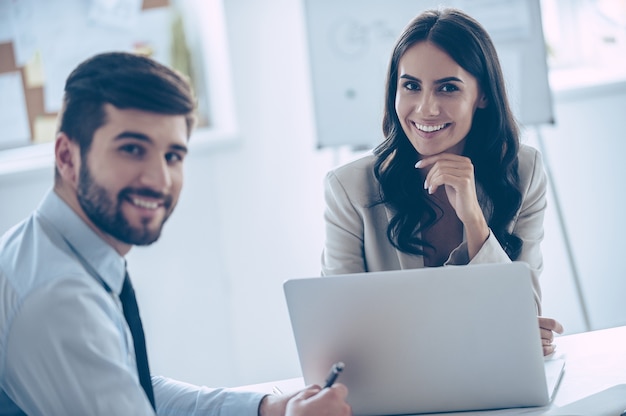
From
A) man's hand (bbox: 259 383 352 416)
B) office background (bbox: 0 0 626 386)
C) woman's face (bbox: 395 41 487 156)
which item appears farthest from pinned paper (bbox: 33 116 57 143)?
man's hand (bbox: 259 383 352 416)

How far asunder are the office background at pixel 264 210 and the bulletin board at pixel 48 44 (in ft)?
1.19

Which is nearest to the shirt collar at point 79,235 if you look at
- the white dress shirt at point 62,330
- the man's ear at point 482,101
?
the white dress shirt at point 62,330

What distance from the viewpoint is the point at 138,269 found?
3508 mm

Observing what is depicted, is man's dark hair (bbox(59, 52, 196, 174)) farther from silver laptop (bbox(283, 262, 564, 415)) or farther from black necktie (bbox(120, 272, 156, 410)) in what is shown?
silver laptop (bbox(283, 262, 564, 415))

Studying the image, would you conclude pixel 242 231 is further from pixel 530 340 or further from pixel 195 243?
pixel 530 340

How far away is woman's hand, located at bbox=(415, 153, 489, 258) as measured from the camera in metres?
1.86

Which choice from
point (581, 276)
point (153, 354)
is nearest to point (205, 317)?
point (153, 354)

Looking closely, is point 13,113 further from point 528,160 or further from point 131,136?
point 131,136

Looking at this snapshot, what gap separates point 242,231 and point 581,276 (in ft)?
5.18

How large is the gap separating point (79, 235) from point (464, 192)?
3.07 feet

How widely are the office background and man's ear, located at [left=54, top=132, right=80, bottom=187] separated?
230cm

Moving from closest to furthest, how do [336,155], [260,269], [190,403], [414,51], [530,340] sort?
[530,340] → [190,403] → [414,51] → [336,155] → [260,269]

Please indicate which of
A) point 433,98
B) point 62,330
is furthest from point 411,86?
point 62,330

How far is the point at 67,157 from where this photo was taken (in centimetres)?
121
